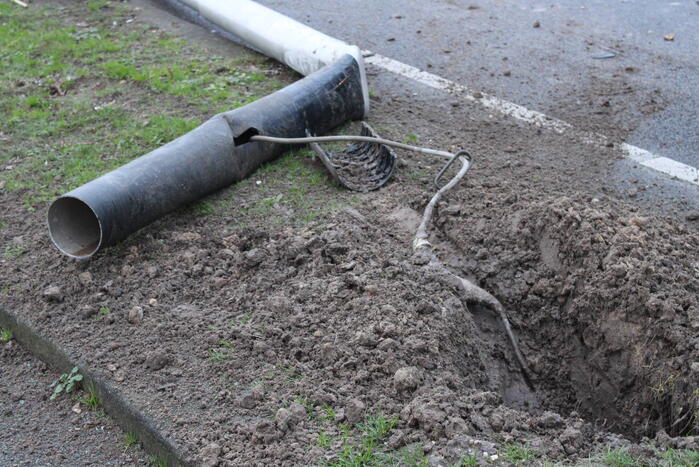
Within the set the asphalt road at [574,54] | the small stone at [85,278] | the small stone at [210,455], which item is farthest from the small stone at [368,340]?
the asphalt road at [574,54]

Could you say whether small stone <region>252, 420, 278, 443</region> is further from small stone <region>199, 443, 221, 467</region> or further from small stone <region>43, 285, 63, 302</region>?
small stone <region>43, 285, 63, 302</region>

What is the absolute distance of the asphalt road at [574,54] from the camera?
4789mm

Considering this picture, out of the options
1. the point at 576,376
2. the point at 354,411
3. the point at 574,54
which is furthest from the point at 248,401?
the point at 574,54

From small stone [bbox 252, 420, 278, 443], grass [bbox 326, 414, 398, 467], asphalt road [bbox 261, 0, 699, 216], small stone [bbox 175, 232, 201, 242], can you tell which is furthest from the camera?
asphalt road [bbox 261, 0, 699, 216]

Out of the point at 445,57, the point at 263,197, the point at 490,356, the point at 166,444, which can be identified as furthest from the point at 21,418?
the point at 445,57

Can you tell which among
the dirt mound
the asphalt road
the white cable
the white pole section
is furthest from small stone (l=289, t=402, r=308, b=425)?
the white pole section

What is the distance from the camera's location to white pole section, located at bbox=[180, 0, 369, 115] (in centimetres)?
514

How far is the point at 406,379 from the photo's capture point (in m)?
2.74

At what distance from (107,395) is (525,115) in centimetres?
346

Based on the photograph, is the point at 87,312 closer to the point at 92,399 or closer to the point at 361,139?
the point at 92,399

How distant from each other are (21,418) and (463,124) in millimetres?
3316

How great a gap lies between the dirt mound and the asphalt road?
0.87 metres

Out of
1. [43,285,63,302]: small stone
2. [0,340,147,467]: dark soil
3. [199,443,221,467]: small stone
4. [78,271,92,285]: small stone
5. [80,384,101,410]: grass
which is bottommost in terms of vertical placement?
[0,340,147,467]: dark soil

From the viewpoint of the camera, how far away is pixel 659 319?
2986 mm
